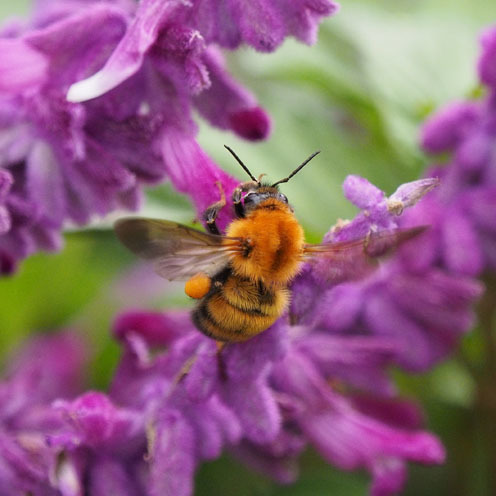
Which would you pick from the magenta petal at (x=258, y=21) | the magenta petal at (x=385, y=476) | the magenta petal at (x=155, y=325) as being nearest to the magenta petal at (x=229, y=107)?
the magenta petal at (x=258, y=21)

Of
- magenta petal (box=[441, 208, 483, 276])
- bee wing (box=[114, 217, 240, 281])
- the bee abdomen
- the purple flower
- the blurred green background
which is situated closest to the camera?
bee wing (box=[114, 217, 240, 281])

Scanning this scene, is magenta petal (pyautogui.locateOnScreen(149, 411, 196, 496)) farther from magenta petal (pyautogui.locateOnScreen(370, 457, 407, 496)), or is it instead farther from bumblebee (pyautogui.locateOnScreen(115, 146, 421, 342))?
magenta petal (pyautogui.locateOnScreen(370, 457, 407, 496))

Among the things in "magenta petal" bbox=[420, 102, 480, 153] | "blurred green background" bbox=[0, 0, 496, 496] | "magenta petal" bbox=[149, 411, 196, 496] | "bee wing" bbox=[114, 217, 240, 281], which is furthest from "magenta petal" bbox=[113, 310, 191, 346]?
"magenta petal" bbox=[420, 102, 480, 153]

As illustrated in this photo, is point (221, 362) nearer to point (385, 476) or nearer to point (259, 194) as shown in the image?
point (259, 194)

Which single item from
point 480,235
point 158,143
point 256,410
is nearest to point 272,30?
point 158,143

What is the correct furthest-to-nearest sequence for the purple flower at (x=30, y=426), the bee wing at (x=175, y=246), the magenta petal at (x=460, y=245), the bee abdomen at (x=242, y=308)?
the magenta petal at (x=460, y=245)
the purple flower at (x=30, y=426)
the bee abdomen at (x=242, y=308)
the bee wing at (x=175, y=246)

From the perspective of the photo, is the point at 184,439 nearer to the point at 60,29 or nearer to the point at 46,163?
the point at 46,163

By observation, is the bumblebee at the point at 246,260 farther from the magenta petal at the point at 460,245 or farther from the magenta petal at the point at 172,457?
the magenta petal at the point at 460,245

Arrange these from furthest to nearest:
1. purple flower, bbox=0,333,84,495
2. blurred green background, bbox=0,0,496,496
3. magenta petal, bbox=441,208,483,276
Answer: blurred green background, bbox=0,0,496,496
magenta petal, bbox=441,208,483,276
purple flower, bbox=0,333,84,495
